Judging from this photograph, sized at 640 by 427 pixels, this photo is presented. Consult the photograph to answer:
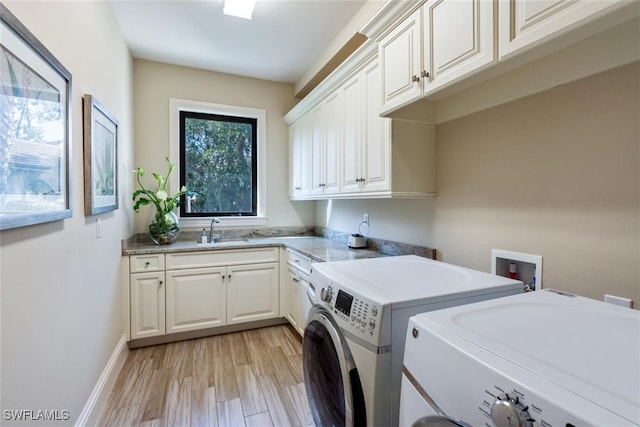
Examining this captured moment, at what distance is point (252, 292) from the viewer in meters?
2.80

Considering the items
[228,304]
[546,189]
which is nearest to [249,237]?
[228,304]

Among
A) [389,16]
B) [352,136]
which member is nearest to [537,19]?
[389,16]

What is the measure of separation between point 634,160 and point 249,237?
3011 millimetres

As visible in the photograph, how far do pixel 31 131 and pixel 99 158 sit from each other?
819mm

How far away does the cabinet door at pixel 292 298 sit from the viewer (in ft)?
8.52

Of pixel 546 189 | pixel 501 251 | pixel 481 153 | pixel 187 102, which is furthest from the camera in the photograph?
pixel 187 102

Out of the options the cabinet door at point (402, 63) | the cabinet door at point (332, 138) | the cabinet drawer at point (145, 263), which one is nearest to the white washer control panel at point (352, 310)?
the cabinet door at point (402, 63)

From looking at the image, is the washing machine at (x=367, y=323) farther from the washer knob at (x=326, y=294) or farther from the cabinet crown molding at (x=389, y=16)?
the cabinet crown molding at (x=389, y=16)

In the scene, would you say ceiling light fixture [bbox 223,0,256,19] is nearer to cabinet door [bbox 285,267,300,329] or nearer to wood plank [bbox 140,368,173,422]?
cabinet door [bbox 285,267,300,329]

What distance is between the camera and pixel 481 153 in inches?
62.6

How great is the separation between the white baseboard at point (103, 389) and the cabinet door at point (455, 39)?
231cm

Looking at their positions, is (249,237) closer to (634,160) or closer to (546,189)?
(546,189)

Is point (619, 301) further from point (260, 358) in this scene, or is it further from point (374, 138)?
point (260, 358)

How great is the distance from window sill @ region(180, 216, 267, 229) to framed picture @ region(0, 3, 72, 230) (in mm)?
1848
